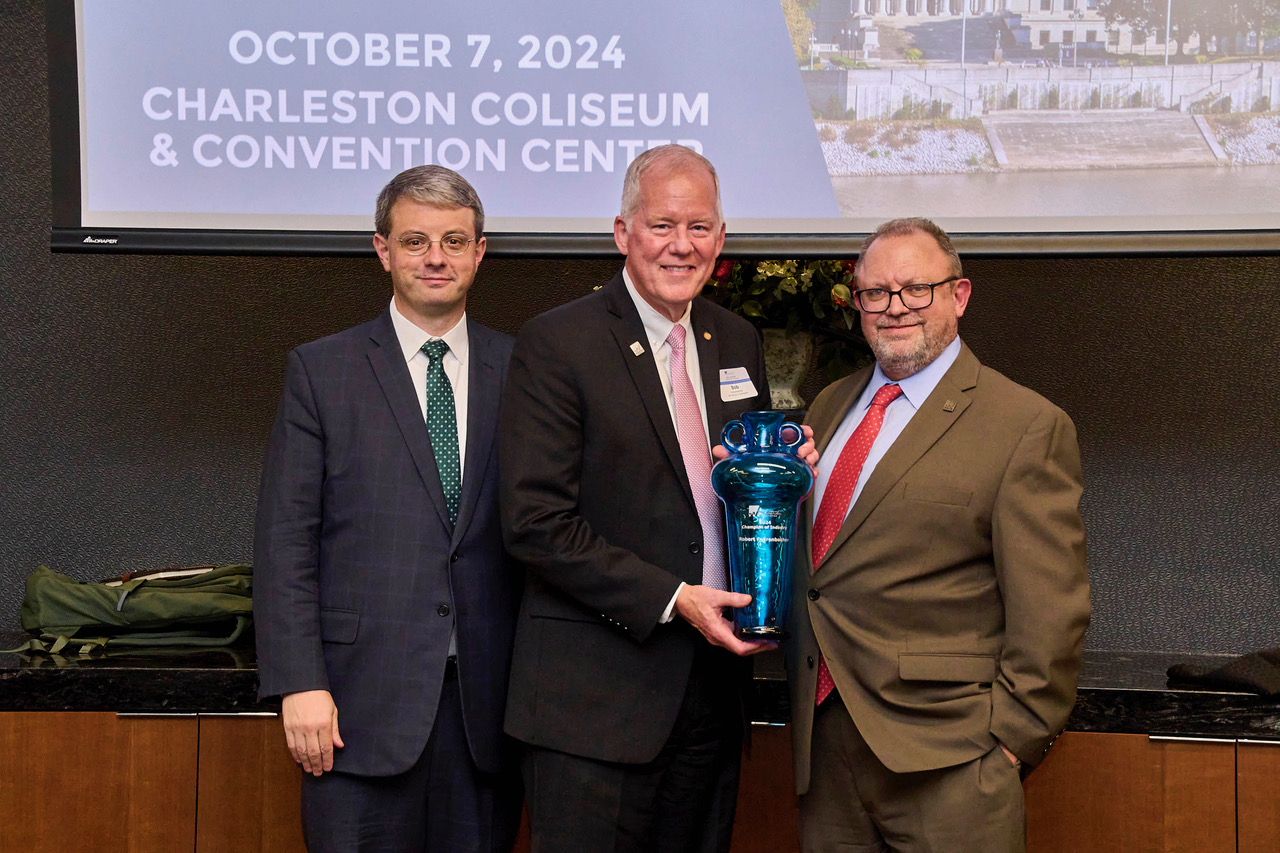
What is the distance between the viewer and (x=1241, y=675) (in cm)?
220

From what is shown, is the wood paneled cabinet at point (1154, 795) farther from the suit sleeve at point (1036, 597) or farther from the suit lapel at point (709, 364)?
the suit lapel at point (709, 364)

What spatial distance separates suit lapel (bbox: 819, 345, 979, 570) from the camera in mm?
1672

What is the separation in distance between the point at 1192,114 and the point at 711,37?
109 cm

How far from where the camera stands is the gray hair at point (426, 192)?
74.7 inches

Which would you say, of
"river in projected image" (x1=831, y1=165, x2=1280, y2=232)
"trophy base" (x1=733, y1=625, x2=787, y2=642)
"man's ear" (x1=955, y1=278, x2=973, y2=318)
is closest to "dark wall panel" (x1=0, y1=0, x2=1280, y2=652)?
"river in projected image" (x1=831, y1=165, x2=1280, y2=232)

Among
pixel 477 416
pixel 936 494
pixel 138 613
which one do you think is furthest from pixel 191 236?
pixel 936 494

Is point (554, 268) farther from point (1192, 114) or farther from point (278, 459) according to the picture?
point (1192, 114)

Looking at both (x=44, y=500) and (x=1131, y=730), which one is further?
(x=44, y=500)

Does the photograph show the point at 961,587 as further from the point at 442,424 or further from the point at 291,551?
the point at 291,551

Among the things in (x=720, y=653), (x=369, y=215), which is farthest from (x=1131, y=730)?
(x=369, y=215)

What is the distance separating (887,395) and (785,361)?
2.46 feet

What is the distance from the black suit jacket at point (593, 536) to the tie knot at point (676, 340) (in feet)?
0.21

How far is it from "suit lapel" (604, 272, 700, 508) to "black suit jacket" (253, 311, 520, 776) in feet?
1.01

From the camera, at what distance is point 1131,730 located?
85.2 inches
